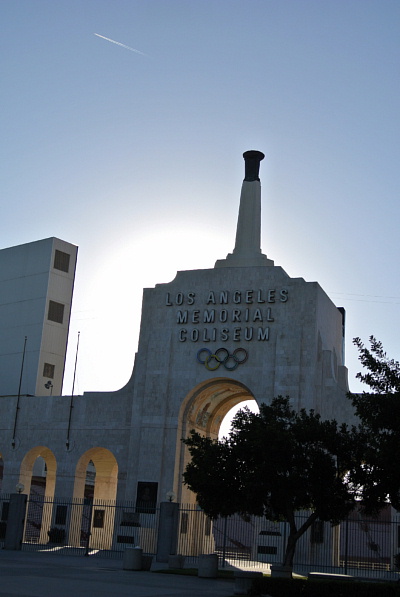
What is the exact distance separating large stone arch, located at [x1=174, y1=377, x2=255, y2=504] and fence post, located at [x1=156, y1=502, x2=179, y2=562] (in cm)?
1015

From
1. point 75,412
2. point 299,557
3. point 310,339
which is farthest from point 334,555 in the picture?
point 75,412

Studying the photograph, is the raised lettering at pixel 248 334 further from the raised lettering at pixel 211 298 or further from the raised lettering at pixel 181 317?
the raised lettering at pixel 181 317

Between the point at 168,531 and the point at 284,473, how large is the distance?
10322mm

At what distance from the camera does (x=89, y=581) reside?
1070 inches

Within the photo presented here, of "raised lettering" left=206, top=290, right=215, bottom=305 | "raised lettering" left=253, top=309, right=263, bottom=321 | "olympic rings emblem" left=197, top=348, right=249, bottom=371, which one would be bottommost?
"olympic rings emblem" left=197, top=348, right=249, bottom=371

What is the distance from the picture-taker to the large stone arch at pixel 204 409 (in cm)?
5100

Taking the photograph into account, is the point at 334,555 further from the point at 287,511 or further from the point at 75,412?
the point at 75,412

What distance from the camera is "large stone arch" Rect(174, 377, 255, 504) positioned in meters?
51.0

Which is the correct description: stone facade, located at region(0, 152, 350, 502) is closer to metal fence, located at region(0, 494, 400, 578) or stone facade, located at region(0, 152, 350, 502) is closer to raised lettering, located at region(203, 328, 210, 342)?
raised lettering, located at region(203, 328, 210, 342)

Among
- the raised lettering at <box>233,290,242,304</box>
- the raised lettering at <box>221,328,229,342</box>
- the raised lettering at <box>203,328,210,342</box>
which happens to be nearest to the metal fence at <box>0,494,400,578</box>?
the raised lettering at <box>203,328,210,342</box>

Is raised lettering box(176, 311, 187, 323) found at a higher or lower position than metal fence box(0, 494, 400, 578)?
higher

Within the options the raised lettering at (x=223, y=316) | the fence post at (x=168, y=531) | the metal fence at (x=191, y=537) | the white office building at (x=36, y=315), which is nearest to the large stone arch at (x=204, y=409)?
the metal fence at (x=191, y=537)

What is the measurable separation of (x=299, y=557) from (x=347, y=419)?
8.74 metres

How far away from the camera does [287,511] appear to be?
32500 millimetres
